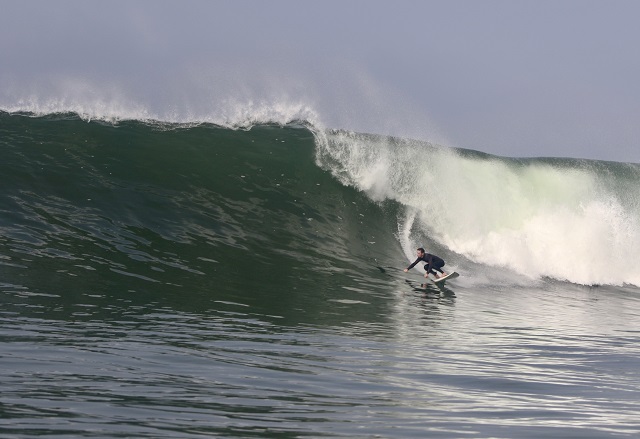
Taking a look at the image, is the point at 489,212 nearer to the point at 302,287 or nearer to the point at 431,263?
the point at 431,263

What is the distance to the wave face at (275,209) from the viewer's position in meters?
12.4

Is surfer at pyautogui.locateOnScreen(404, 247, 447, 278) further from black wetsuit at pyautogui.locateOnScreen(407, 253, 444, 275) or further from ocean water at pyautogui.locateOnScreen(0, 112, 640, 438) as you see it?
ocean water at pyautogui.locateOnScreen(0, 112, 640, 438)

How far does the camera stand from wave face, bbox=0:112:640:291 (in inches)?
488

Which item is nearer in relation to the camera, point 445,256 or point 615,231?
point 445,256

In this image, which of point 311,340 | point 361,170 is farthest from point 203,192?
point 311,340

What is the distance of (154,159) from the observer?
1789 cm

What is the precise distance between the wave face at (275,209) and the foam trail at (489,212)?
4 cm

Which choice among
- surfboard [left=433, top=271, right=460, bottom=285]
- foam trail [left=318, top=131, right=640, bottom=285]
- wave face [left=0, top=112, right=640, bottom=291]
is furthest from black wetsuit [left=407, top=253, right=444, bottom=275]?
foam trail [left=318, top=131, right=640, bottom=285]

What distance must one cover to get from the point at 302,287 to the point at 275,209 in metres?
4.94

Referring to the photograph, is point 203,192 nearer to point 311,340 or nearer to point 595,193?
point 311,340

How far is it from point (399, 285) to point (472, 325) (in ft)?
10.8

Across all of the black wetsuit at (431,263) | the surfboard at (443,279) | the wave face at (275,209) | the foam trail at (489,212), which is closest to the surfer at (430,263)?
the black wetsuit at (431,263)

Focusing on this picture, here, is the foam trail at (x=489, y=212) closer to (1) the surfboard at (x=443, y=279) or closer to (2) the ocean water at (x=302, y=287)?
(2) the ocean water at (x=302, y=287)

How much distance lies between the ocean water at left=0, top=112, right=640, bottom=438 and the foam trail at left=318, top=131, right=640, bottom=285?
0.06m
